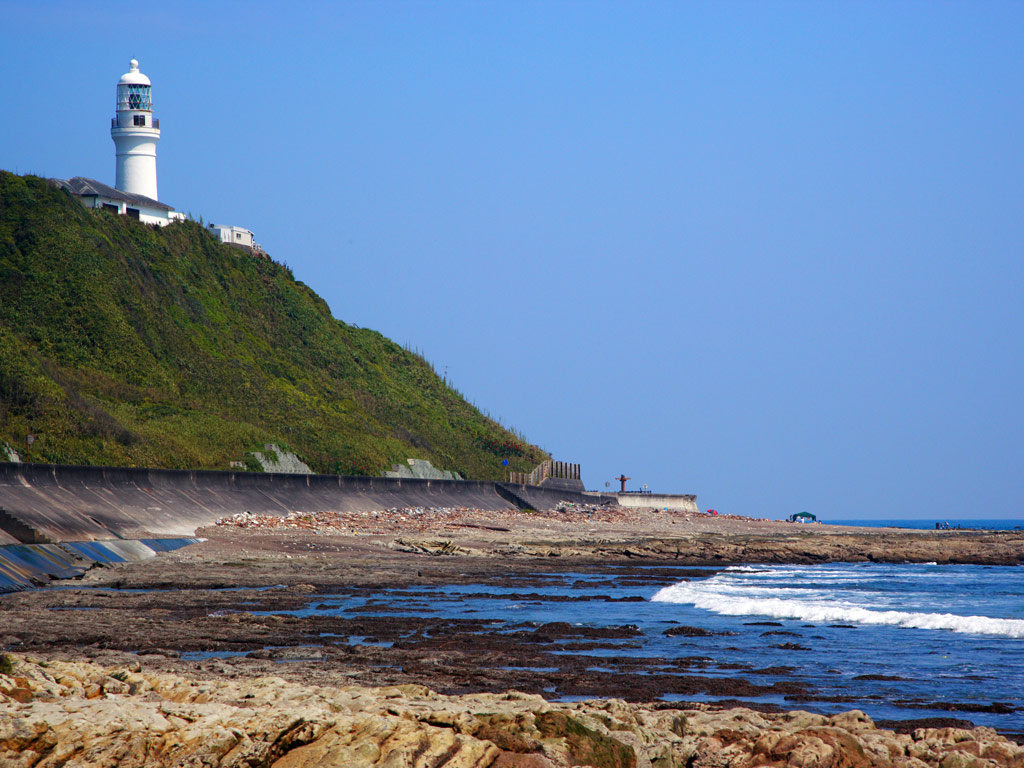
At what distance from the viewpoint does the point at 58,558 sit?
75.8 feet

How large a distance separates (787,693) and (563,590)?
1209 cm

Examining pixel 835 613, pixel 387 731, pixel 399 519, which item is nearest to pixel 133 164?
pixel 399 519

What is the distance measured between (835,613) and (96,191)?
212 ft

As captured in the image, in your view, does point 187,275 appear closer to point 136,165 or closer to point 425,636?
point 136,165

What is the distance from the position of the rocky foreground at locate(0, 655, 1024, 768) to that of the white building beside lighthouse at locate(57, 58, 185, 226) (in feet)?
230

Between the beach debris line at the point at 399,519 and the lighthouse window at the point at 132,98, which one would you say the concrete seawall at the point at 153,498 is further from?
the lighthouse window at the point at 132,98

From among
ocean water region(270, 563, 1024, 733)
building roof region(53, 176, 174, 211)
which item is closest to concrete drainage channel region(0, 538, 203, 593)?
ocean water region(270, 563, 1024, 733)

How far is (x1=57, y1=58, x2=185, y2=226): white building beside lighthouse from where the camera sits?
2911 inches

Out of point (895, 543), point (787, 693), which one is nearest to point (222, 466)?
point (895, 543)

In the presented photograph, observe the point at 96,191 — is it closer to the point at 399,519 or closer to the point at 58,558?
the point at 399,519

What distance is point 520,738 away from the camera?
8219 millimetres

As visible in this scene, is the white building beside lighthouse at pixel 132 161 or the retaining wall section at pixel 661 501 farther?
the retaining wall section at pixel 661 501

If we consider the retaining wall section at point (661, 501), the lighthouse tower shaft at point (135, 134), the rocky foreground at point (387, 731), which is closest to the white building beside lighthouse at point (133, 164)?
the lighthouse tower shaft at point (135, 134)

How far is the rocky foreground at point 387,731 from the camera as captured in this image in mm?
7738
